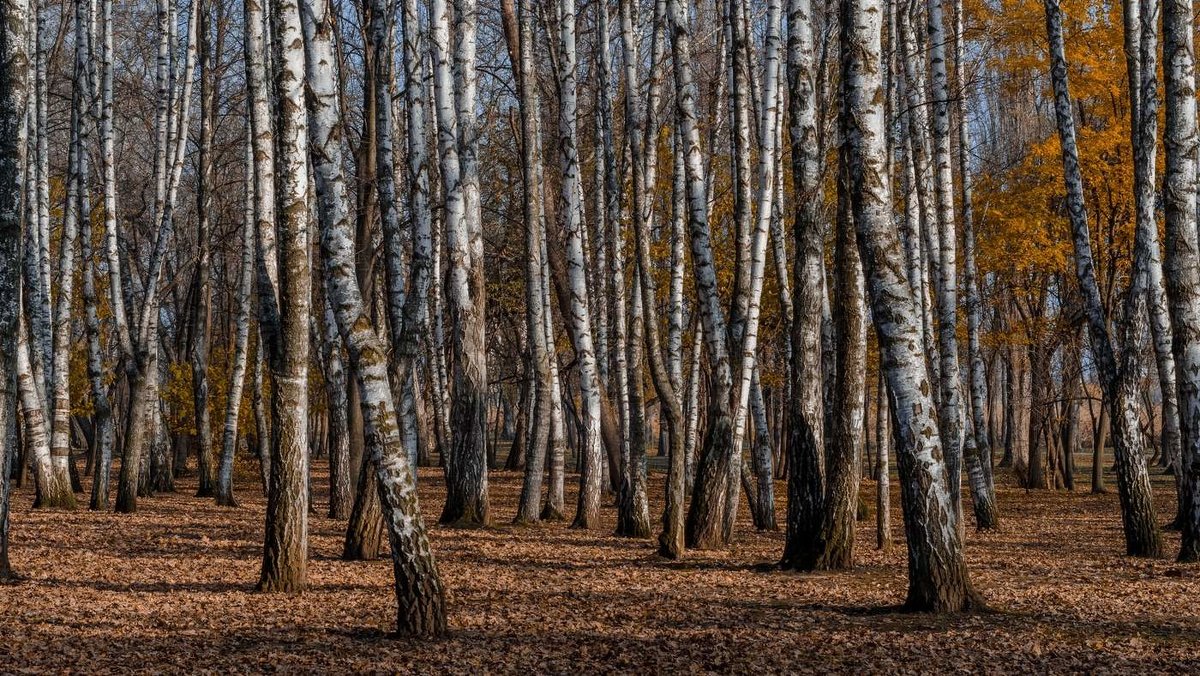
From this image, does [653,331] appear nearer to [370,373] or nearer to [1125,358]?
[1125,358]

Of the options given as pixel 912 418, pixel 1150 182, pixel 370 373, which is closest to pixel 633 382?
pixel 912 418

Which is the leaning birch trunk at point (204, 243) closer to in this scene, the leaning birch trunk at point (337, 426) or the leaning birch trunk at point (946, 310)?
Result: the leaning birch trunk at point (337, 426)

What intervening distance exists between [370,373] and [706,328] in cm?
509

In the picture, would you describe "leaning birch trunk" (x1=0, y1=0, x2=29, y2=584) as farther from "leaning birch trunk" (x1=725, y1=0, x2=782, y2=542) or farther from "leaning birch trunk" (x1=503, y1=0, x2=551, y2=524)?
"leaning birch trunk" (x1=503, y1=0, x2=551, y2=524)

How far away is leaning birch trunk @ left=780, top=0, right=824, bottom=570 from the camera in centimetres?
938

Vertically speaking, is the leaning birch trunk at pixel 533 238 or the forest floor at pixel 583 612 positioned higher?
the leaning birch trunk at pixel 533 238

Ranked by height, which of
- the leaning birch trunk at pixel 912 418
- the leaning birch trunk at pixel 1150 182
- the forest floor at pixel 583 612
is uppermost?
A: the leaning birch trunk at pixel 1150 182

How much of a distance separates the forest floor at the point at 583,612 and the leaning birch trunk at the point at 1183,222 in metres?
1.39

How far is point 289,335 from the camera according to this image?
7984 millimetres

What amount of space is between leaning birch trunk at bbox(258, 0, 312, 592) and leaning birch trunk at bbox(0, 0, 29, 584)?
6.08 feet

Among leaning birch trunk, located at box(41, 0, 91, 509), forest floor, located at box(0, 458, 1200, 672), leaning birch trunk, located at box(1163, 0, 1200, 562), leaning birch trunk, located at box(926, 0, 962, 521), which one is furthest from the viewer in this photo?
leaning birch trunk, located at box(41, 0, 91, 509)

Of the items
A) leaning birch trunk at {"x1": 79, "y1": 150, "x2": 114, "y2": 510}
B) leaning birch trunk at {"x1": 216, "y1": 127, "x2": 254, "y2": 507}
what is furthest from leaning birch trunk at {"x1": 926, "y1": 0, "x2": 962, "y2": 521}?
leaning birch trunk at {"x1": 79, "y1": 150, "x2": 114, "y2": 510}

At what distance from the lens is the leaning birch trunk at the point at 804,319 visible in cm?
938

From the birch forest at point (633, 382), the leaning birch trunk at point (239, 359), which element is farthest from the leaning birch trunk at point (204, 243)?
the leaning birch trunk at point (239, 359)
